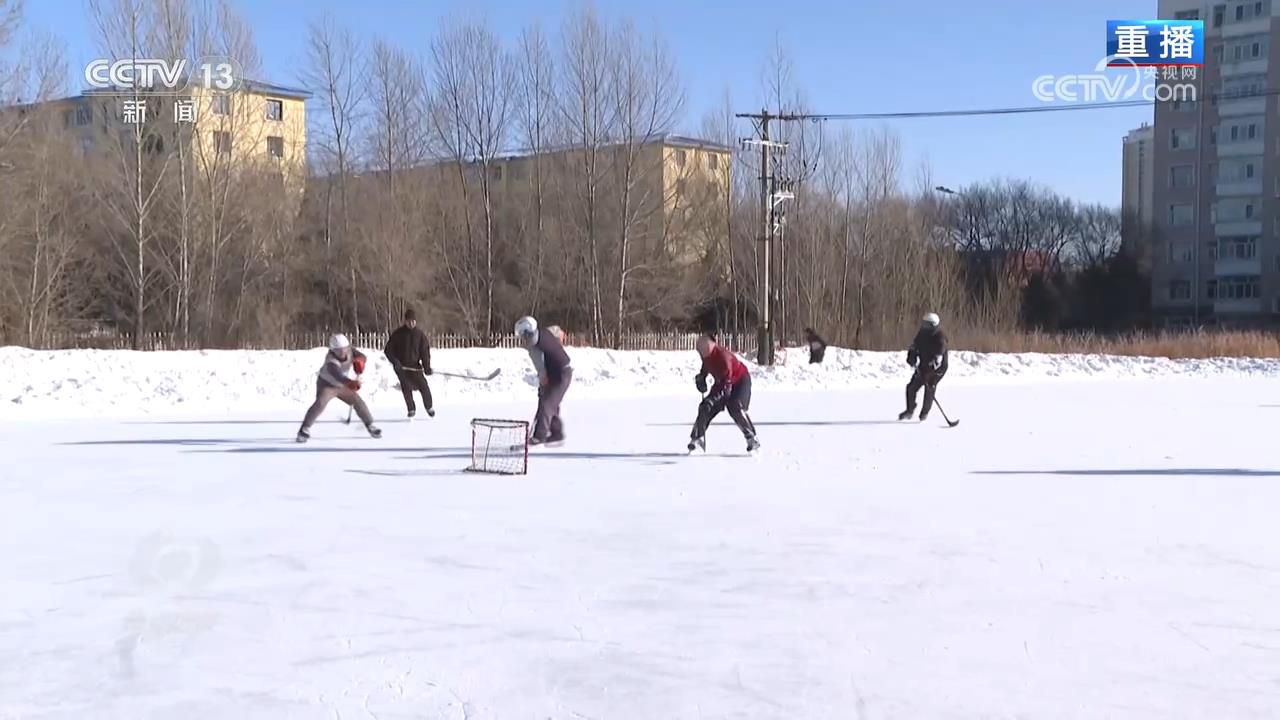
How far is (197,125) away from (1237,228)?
174 ft

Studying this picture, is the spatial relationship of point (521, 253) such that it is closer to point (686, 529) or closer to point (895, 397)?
point (895, 397)

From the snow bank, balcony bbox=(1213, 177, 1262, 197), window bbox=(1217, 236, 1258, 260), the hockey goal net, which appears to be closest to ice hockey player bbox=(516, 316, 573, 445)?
the hockey goal net

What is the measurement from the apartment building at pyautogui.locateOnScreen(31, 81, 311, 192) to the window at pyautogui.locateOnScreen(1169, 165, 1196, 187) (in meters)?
48.0

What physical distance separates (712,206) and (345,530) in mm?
41293

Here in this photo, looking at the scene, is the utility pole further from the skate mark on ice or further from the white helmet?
the skate mark on ice

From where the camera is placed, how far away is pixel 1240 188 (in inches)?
2291

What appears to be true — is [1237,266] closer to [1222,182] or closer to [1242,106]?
[1222,182]

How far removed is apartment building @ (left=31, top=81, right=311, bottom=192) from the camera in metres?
29.8

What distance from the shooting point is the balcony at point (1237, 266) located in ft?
189

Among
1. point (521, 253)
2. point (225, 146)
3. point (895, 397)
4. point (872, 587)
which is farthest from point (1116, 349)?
point (872, 587)

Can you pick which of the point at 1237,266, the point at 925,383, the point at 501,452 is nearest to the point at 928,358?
the point at 925,383

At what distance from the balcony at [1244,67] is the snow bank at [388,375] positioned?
113 ft

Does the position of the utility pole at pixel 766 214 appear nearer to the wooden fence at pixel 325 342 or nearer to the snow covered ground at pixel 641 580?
the wooden fence at pixel 325 342

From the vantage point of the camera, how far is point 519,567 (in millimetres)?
6176
